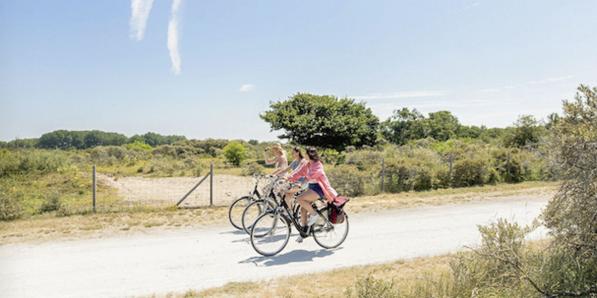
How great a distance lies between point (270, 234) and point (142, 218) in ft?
14.8

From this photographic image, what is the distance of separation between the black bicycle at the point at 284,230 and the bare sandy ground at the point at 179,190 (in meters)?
4.95

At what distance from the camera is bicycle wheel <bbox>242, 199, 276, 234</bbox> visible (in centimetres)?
684

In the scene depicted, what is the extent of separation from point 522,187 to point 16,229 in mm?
16476

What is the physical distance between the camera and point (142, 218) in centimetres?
922

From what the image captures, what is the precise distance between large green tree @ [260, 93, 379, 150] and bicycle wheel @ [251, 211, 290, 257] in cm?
2249

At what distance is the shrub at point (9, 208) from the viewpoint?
9000 mm

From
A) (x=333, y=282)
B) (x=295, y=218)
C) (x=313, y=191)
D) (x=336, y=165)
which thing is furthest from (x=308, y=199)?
(x=336, y=165)

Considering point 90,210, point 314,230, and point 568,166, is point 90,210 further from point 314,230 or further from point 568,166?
point 568,166

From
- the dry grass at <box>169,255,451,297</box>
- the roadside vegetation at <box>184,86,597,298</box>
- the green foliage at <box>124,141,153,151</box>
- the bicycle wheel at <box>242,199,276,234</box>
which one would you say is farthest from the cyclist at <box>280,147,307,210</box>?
the green foliage at <box>124,141,153,151</box>

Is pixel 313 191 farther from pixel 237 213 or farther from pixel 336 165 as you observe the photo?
pixel 336 165

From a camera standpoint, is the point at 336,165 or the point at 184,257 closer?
the point at 184,257

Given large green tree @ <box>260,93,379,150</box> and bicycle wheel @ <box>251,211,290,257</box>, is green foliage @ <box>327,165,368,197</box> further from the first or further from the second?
large green tree @ <box>260,93,379,150</box>

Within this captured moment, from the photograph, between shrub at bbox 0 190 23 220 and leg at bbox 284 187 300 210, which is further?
shrub at bbox 0 190 23 220

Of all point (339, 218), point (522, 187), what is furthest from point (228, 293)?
point (522, 187)
